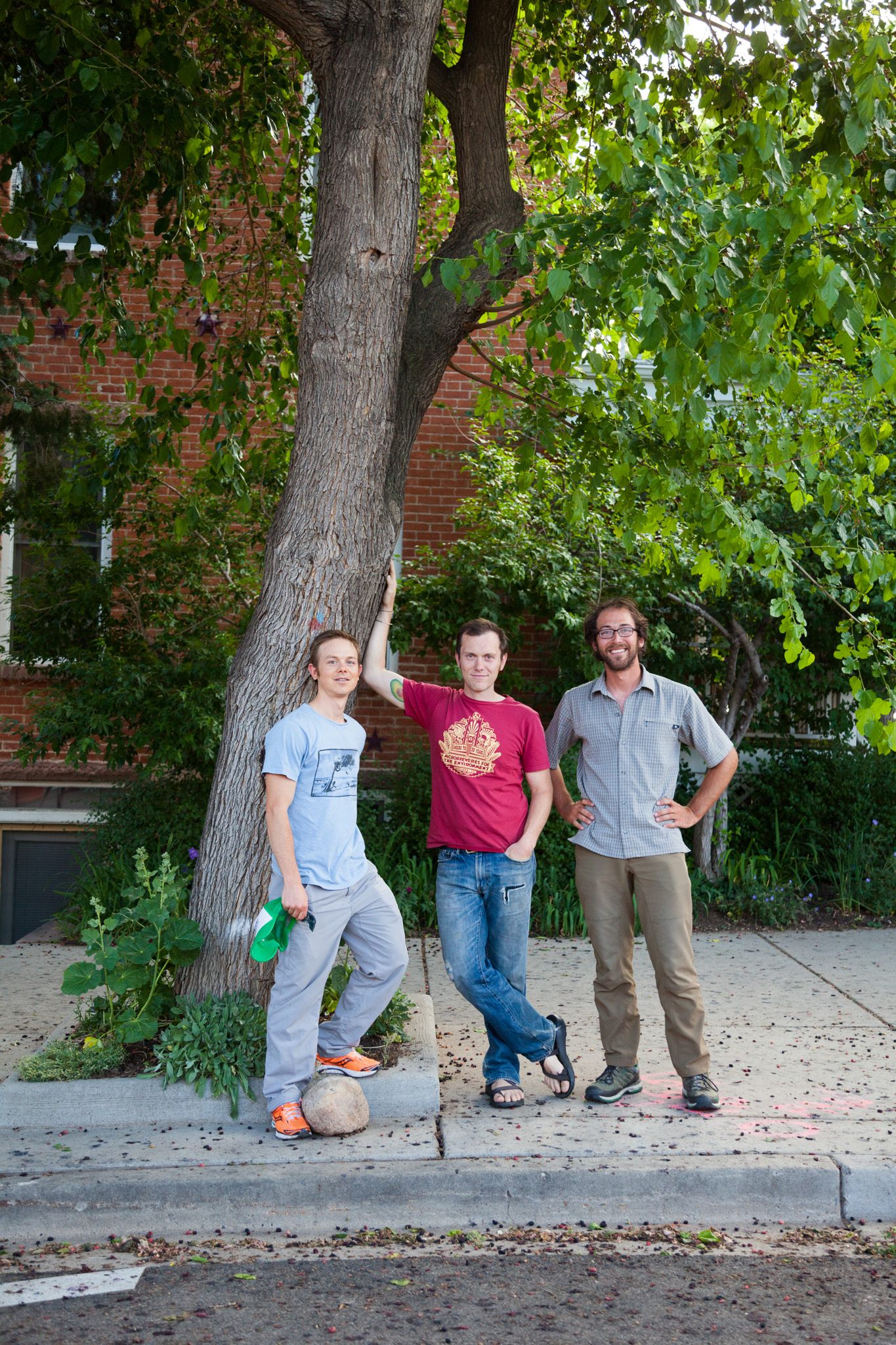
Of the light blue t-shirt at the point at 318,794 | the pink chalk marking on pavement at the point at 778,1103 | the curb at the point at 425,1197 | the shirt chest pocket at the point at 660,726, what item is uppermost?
the shirt chest pocket at the point at 660,726

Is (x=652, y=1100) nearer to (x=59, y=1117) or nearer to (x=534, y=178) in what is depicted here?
(x=59, y=1117)

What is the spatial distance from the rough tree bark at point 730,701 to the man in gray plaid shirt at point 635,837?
373 centimetres

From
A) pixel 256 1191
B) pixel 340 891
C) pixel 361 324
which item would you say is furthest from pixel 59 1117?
pixel 361 324

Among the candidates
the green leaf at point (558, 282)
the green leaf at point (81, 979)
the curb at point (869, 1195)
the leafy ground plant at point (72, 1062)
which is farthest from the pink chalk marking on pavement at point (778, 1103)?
the green leaf at point (558, 282)

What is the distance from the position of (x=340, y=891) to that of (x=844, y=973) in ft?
12.3

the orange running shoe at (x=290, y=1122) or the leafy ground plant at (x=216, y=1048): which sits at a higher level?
→ the leafy ground plant at (x=216, y=1048)

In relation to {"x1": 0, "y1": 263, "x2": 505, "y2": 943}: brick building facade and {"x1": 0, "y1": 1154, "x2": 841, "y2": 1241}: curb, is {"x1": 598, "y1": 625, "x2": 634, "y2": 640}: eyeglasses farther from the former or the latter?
{"x1": 0, "y1": 263, "x2": 505, "y2": 943}: brick building facade

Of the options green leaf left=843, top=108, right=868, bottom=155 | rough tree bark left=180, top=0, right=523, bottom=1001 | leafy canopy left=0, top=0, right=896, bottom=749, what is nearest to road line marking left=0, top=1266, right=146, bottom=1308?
rough tree bark left=180, top=0, right=523, bottom=1001

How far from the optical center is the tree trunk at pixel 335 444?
14.9 feet

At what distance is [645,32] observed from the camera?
236 inches

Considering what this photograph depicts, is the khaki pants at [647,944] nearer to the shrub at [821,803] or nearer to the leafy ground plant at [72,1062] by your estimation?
the leafy ground plant at [72,1062]

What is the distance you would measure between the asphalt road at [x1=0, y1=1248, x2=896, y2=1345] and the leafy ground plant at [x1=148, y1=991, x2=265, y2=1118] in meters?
0.83

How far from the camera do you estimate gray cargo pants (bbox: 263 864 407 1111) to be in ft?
13.3

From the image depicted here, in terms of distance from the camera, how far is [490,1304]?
3232 mm
